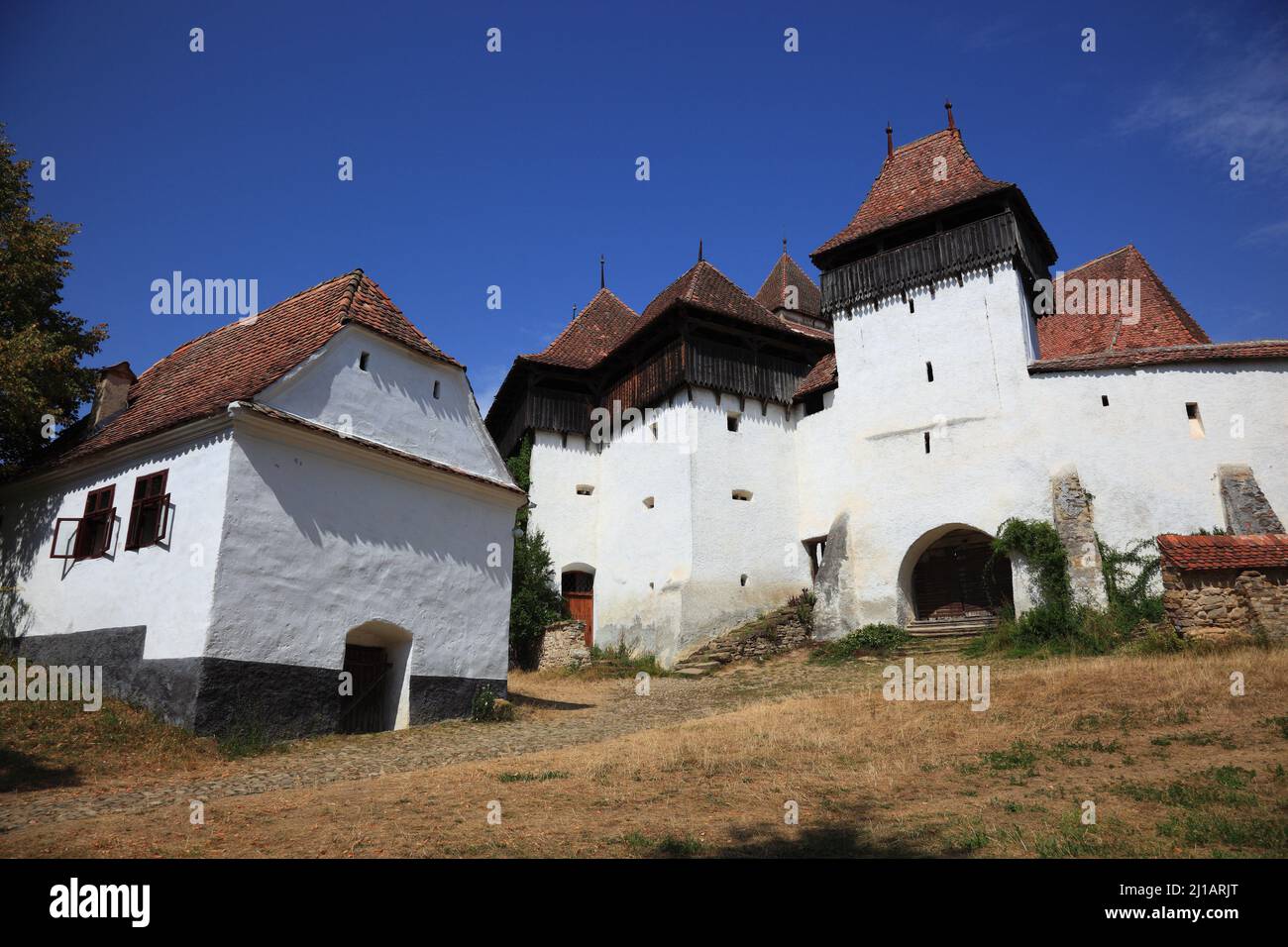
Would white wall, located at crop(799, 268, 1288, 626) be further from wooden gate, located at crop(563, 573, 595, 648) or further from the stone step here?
wooden gate, located at crop(563, 573, 595, 648)

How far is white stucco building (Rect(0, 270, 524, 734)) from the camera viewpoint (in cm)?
1137

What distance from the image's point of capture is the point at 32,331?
1452cm

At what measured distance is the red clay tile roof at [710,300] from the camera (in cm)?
2466

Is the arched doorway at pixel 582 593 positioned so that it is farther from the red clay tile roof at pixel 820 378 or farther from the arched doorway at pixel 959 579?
the arched doorway at pixel 959 579

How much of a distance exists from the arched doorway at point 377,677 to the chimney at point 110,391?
707 cm

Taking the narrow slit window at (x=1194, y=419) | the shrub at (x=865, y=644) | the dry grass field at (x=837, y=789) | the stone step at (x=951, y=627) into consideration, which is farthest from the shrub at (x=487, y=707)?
the narrow slit window at (x=1194, y=419)

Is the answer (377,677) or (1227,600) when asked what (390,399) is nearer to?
(377,677)

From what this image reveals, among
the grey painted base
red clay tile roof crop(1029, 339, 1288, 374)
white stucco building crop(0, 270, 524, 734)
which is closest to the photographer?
the grey painted base

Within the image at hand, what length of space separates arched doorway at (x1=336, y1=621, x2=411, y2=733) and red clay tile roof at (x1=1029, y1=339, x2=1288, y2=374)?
54.6 ft

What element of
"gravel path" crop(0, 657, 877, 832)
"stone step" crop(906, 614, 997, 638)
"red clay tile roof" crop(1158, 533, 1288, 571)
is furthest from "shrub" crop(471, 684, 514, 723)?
"red clay tile roof" crop(1158, 533, 1288, 571)

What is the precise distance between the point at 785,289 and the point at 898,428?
622 inches

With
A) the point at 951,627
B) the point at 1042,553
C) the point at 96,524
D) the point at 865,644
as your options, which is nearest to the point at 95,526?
the point at 96,524
